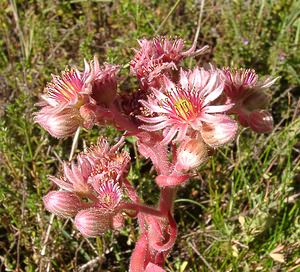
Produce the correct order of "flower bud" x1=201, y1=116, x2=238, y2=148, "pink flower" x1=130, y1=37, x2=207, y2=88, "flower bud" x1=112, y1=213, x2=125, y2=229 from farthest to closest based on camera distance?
"pink flower" x1=130, y1=37, x2=207, y2=88 → "flower bud" x1=112, y1=213, x2=125, y2=229 → "flower bud" x1=201, y1=116, x2=238, y2=148

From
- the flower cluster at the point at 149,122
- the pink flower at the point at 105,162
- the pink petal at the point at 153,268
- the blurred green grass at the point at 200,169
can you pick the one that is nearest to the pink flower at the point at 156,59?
the flower cluster at the point at 149,122

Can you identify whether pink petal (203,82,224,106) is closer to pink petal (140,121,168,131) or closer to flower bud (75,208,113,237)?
pink petal (140,121,168,131)

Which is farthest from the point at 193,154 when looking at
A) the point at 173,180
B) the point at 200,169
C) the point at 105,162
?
the point at 200,169

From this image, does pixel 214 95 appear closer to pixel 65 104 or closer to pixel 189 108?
pixel 189 108

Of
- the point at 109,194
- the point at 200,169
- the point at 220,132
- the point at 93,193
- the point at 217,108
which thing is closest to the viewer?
the point at 220,132

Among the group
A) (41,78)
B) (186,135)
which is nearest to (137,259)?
(186,135)

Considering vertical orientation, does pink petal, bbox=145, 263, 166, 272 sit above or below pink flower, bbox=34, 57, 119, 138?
below

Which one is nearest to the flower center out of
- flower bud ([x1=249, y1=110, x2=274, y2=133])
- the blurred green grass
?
flower bud ([x1=249, y1=110, x2=274, y2=133])
